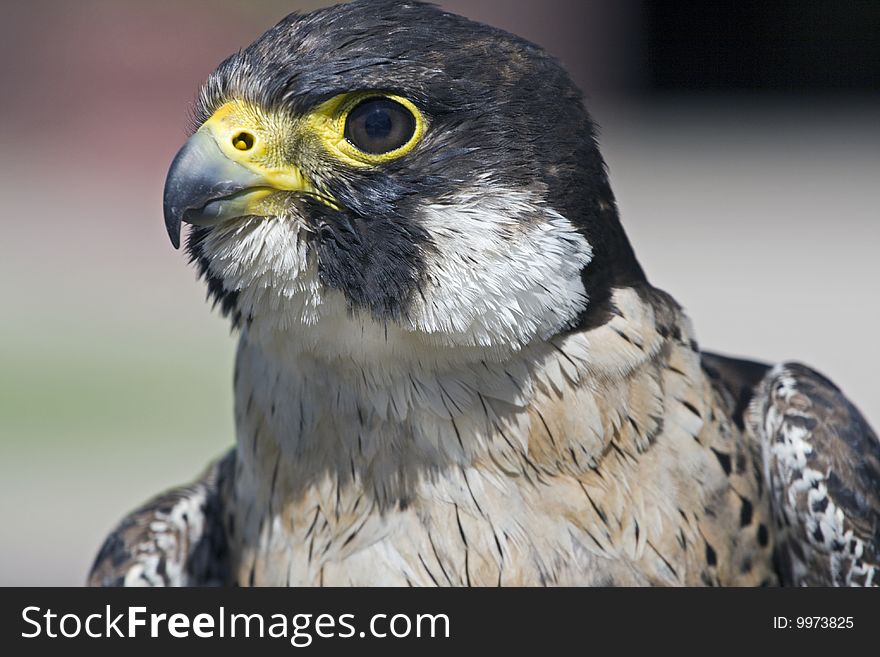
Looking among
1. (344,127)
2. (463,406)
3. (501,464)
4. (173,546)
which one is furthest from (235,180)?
(173,546)

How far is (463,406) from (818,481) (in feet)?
3.27

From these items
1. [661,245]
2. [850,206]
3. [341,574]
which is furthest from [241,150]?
[850,206]

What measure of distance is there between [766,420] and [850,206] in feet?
30.9

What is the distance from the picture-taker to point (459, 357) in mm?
2414

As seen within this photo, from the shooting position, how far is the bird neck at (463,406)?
2.47m

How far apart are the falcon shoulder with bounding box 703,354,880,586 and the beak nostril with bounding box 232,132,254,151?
142cm

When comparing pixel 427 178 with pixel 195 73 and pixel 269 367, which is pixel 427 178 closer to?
pixel 269 367

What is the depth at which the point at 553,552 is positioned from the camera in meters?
2.56

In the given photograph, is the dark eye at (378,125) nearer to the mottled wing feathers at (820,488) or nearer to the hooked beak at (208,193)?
the hooked beak at (208,193)

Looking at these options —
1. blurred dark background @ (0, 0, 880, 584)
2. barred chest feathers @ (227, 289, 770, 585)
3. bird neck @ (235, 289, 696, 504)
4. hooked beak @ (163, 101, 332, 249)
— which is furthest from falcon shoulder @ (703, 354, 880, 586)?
blurred dark background @ (0, 0, 880, 584)

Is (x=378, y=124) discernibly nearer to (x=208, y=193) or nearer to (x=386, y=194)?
(x=386, y=194)

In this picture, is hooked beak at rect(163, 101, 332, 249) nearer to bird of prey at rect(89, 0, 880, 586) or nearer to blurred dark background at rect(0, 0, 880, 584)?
bird of prey at rect(89, 0, 880, 586)

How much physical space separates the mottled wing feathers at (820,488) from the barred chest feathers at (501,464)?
0.26 meters

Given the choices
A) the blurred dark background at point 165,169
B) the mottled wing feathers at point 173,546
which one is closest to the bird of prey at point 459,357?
the mottled wing feathers at point 173,546
